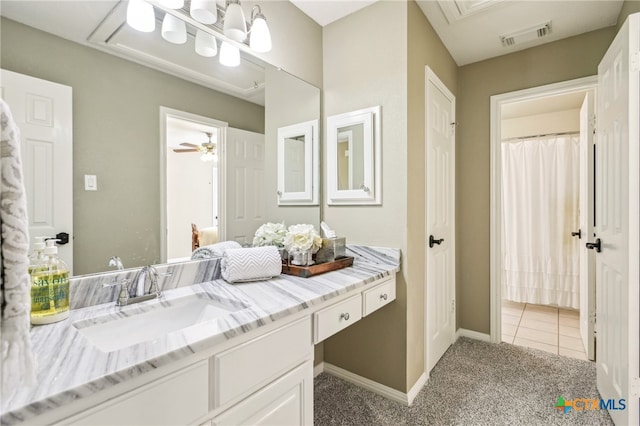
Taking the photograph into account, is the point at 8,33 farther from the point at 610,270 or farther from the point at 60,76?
the point at 610,270

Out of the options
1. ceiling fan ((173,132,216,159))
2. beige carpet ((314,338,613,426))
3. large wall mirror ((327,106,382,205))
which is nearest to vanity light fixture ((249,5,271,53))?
ceiling fan ((173,132,216,159))

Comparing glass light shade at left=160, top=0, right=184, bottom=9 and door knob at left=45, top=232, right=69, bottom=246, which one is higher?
glass light shade at left=160, top=0, right=184, bottom=9

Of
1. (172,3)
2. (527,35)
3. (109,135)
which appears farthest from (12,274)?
(527,35)

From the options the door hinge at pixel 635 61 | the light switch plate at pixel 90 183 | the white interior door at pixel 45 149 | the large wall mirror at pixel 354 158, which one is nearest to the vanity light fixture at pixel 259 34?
the large wall mirror at pixel 354 158

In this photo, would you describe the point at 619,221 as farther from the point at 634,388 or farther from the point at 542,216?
the point at 542,216

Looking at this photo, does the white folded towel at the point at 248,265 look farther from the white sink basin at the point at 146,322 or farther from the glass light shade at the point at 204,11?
the glass light shade at the point at 204,11

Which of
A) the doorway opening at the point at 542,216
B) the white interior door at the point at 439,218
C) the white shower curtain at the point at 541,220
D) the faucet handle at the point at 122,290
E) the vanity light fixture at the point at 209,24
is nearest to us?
the faucet handle at the point at 122,290

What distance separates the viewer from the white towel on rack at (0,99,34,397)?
0.53m

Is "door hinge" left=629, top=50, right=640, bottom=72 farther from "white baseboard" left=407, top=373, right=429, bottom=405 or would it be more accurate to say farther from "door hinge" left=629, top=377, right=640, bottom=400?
"white baseboard" left=407, top=373, right=429, bottom=405

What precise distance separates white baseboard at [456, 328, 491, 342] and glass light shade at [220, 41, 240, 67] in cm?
278

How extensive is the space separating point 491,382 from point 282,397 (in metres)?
1.68

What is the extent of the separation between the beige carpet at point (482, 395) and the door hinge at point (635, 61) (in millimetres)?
1833

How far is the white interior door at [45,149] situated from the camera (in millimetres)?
958

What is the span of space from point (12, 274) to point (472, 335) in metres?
3.10
